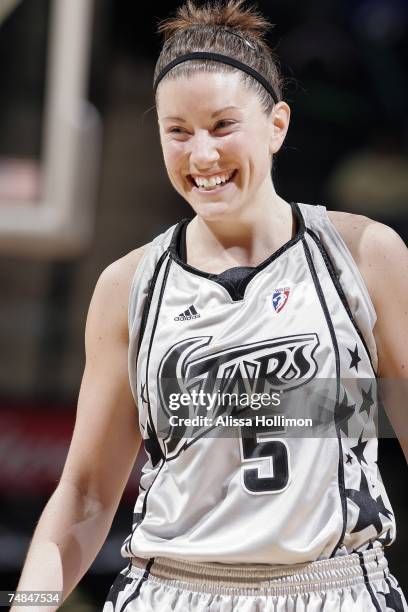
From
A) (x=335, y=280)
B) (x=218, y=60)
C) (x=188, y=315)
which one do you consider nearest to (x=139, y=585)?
(x=188, y=315)

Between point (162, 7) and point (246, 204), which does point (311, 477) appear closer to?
point (246, 204)

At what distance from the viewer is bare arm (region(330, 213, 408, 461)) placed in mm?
1461

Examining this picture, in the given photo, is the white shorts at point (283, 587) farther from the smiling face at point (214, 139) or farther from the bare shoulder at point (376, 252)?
the smiling face at point (214, 139)

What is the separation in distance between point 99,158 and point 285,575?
11.9ft

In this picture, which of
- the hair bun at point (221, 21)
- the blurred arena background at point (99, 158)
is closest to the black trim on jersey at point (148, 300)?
the hair bun at point (221, 21)

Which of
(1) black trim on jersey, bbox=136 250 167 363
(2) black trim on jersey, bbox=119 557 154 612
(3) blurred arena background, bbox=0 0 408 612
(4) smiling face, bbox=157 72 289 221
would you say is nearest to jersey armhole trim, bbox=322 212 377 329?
(4) smiling face, bbox=157 72 289 221

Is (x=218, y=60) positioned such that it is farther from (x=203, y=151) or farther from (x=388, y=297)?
(x=388, y=297)

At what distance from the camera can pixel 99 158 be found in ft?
16.0

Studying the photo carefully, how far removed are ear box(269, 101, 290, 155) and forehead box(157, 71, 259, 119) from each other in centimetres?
6

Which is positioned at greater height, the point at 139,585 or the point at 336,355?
the point at 336,355

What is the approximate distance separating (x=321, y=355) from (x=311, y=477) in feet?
0.52

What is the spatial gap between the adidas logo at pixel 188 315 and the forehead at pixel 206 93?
0.86 ft

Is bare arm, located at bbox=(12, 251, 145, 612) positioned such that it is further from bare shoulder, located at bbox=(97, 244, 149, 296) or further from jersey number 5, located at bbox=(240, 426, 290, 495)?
jersey number 5, located at bbox=(240, 426, 290, 495)

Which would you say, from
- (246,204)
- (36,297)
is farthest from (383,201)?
(246,204)
